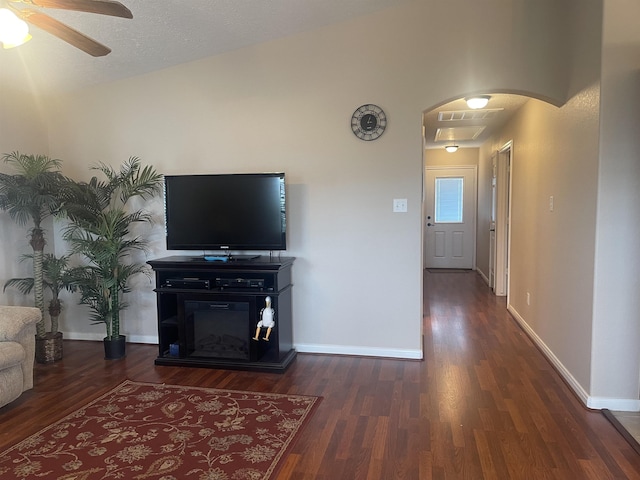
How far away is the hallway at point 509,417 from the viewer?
7.14ft

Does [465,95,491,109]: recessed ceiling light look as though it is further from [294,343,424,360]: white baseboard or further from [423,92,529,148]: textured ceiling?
[294,343,424,360]: white baseboard

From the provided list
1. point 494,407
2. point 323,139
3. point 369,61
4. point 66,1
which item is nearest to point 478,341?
point 494,407

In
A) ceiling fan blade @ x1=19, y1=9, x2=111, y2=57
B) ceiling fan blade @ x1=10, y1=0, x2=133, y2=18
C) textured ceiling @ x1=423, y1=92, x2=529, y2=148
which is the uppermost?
textured ceiling @ x1=423, y1=92, x2=529, y2=148

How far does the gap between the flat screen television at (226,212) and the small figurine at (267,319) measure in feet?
1.59

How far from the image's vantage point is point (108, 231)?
12.3ft

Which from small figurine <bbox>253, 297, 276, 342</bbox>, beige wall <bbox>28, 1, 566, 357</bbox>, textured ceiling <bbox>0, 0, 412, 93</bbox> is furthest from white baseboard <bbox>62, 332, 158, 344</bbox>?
textured ceiling <bbox>0, 0, 412, 93</bbox>

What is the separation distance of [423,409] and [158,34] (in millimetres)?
3221

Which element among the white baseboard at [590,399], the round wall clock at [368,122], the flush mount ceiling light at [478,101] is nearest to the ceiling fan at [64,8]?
the round wall clock at [368,122]

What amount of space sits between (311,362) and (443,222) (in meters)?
5.93

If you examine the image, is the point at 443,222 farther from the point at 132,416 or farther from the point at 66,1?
the point at 66,1

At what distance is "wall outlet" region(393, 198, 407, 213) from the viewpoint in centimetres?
364

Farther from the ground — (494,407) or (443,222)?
(443,222)

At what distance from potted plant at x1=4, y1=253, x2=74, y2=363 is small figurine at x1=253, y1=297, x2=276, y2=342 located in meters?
1.70

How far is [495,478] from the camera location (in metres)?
2.08
